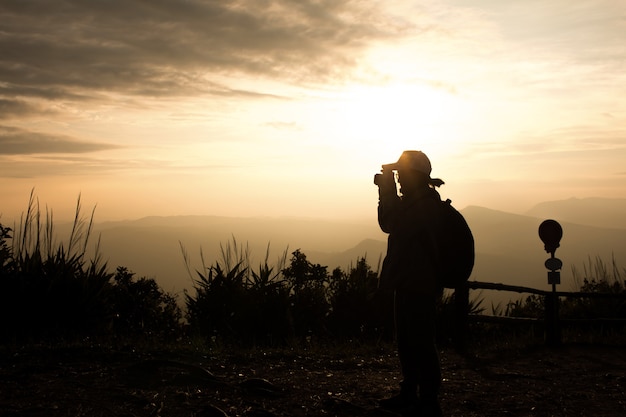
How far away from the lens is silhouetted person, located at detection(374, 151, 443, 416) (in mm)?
5723

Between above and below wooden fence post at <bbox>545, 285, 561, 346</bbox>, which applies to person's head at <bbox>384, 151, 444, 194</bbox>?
above

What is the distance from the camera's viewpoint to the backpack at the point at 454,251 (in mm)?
5812

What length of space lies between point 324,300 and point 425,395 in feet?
23.5

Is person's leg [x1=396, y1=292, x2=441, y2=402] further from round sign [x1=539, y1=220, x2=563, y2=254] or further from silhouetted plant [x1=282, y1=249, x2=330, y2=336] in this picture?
round sign [x1=539, y1=220, x2=563, y2=254]

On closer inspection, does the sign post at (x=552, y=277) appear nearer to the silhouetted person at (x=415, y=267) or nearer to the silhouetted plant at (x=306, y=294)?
the silhouetted plant at (x=306, y=294)

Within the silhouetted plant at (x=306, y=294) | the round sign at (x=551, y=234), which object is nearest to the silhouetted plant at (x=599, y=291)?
the round sign at (x=551, y=234)

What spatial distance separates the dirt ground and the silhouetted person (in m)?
0.66

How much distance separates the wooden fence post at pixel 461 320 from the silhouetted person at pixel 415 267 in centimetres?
524

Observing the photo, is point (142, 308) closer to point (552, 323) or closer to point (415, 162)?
point (552, 323)

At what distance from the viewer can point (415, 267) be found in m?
5.70

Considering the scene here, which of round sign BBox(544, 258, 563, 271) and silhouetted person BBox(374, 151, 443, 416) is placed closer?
silhouetted person BBox(374, 151, 443, 416)

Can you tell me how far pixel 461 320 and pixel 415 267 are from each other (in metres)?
6.46

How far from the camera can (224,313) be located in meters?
11.7

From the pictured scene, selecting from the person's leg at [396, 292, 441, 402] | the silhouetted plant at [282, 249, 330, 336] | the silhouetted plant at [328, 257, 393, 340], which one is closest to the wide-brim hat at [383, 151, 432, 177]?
the person's leg at [396, 292, 441, 402]
